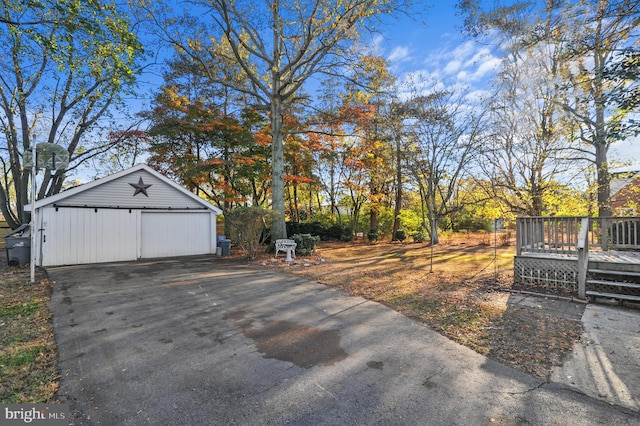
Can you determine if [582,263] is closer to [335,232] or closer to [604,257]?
[604,257]

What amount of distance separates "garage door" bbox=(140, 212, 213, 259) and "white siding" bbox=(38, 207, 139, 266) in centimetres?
44

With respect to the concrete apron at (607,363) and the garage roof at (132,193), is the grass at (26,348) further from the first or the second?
the concrete apron at (607,363)

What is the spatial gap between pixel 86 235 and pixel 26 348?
312 inches

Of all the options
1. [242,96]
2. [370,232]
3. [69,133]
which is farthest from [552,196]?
[69,133]

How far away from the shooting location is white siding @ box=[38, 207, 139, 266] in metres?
9.15

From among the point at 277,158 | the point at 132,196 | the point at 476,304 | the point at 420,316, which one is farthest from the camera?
the point at 277,158

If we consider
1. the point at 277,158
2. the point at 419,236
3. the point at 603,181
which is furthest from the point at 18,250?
the point at 603,181

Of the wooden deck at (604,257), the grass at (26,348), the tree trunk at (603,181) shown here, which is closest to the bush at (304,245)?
the wooden deck at (604,257)

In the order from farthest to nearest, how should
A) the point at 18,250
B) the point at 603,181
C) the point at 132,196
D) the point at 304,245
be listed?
the point at 304,245 → the point at 132,196 → the point at 603,181 → the point at 18,250

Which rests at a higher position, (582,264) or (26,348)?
(582,264)

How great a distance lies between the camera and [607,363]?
3.01 metres

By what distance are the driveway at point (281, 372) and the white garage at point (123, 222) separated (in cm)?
551

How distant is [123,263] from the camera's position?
32.4 ft

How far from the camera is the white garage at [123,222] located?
9.23 metres
